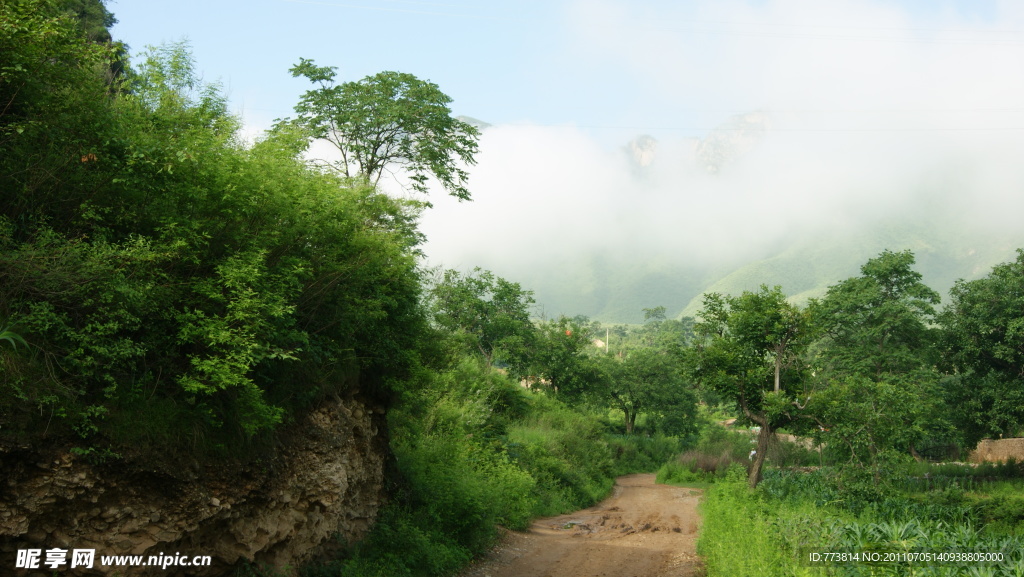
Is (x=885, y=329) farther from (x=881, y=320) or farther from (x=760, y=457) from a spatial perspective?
(x=760, y=457)

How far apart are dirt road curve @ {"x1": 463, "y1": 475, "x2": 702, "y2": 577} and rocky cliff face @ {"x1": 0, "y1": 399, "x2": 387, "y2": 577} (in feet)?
13.4

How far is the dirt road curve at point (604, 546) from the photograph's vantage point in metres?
13.9

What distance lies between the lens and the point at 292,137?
10.6m

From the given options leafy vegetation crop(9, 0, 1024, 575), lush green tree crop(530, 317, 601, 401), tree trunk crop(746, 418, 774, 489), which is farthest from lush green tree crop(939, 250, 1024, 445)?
lush green tree crop(530, 317, 601, 401)

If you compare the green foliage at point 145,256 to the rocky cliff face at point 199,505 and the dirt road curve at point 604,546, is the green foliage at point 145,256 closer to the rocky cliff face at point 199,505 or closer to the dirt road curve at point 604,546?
the rocky cliff face at point 199,505

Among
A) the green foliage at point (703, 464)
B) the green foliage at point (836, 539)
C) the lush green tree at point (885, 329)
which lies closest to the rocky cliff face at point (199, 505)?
the green foliage at point (836, 539)

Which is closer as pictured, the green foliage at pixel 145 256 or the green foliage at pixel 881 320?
the green foliage at pixel 145 256

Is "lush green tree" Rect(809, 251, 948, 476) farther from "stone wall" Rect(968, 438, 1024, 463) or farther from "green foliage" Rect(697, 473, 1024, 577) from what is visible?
"green foliage" Rect(697, 473, 1024, 577)

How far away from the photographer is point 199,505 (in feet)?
25.1

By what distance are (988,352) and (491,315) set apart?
2542 cm

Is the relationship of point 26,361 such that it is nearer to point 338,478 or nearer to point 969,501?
point 338,478

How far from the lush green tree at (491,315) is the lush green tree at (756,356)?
691 inches

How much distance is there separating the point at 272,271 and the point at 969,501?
66.6 ft

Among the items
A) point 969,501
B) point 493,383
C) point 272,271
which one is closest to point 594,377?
point 493,383
